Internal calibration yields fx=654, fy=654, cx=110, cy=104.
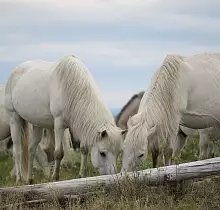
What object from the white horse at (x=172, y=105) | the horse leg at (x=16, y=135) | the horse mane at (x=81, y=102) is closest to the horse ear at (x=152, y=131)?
the white horse at (x=172, y=105)

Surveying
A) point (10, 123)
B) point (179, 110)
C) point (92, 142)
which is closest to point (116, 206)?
point (92, 142)

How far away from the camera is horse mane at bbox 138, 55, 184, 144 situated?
970cm

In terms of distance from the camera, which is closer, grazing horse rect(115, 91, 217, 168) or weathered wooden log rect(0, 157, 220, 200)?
weathered wooden log rect(0, 157, 220, 200)

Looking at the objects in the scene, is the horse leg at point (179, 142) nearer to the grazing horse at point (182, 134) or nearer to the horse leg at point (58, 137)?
the grazing horse at point (182, 134)

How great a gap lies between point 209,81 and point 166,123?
1.12 m

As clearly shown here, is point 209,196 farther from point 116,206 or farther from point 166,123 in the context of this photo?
point 166,123

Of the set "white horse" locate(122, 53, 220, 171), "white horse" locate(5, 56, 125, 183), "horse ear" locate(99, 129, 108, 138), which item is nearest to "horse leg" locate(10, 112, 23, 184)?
"white horse" locate(5, 56, 125, 183)

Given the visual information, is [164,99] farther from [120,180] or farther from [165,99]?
[120,180]

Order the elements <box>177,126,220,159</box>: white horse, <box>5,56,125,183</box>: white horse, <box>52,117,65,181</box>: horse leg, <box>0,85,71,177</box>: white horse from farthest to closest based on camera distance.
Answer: <box>0,85,71,177</box>: white horse < <box>177,126,220,159</box>: white horse < <box>52,117,65,181</box>: horse leg < <box>5,56,125,183</box>: white horse

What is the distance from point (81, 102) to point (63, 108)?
1.28 ft

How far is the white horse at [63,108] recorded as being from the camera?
949cm

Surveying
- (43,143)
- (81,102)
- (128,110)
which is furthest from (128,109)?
(81,102)

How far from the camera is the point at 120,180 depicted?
25.7ft

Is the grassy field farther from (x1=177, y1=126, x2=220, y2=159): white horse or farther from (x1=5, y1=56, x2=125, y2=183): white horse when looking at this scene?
(x1=177, y1=126, x2=220, y2=159): white horse
